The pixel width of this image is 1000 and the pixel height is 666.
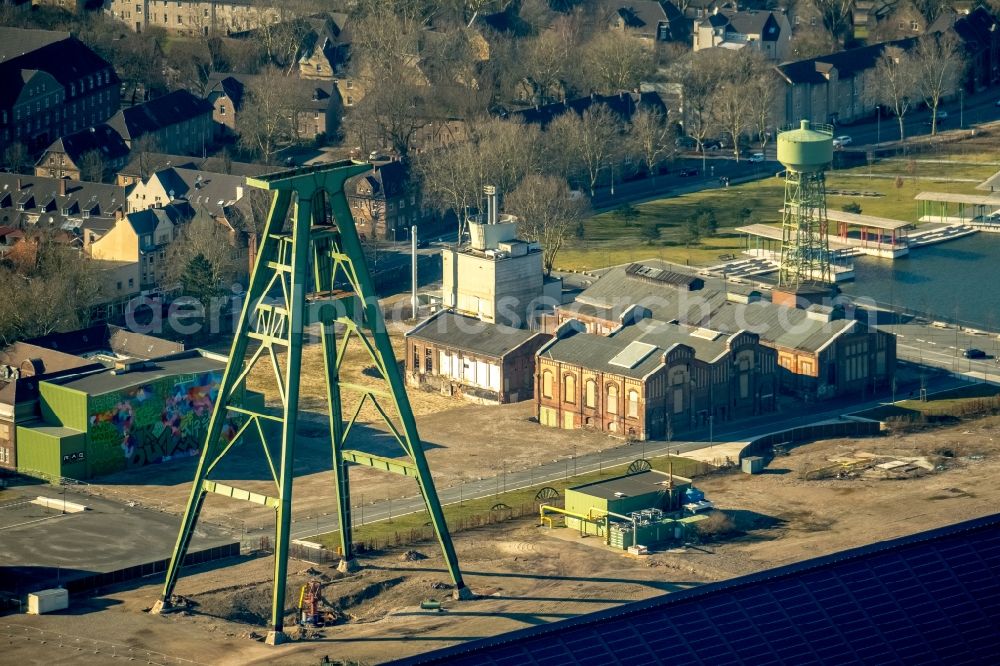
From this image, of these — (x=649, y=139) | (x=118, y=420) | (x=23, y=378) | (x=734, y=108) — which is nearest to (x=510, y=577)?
(x=118, y=420)

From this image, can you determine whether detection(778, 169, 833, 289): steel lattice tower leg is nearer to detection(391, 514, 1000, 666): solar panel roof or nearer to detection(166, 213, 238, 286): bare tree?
detection(166, 213, 238, 286): bare tree

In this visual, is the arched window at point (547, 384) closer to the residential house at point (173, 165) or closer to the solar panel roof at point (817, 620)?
the solar panel roof at point (817, 620)

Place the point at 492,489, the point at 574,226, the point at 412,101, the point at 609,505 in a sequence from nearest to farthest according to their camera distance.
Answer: the point at 609,505 → the point at 492,489 → the point at 574,226 → the point at 412,101

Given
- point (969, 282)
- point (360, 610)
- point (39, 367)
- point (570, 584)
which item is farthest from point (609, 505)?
point (969, 282)

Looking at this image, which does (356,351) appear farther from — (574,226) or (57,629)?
(57,629)

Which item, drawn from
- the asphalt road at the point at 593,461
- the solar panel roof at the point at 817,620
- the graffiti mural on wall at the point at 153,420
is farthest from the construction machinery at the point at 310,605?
the graffiti mural on wall at the point at 153,420
